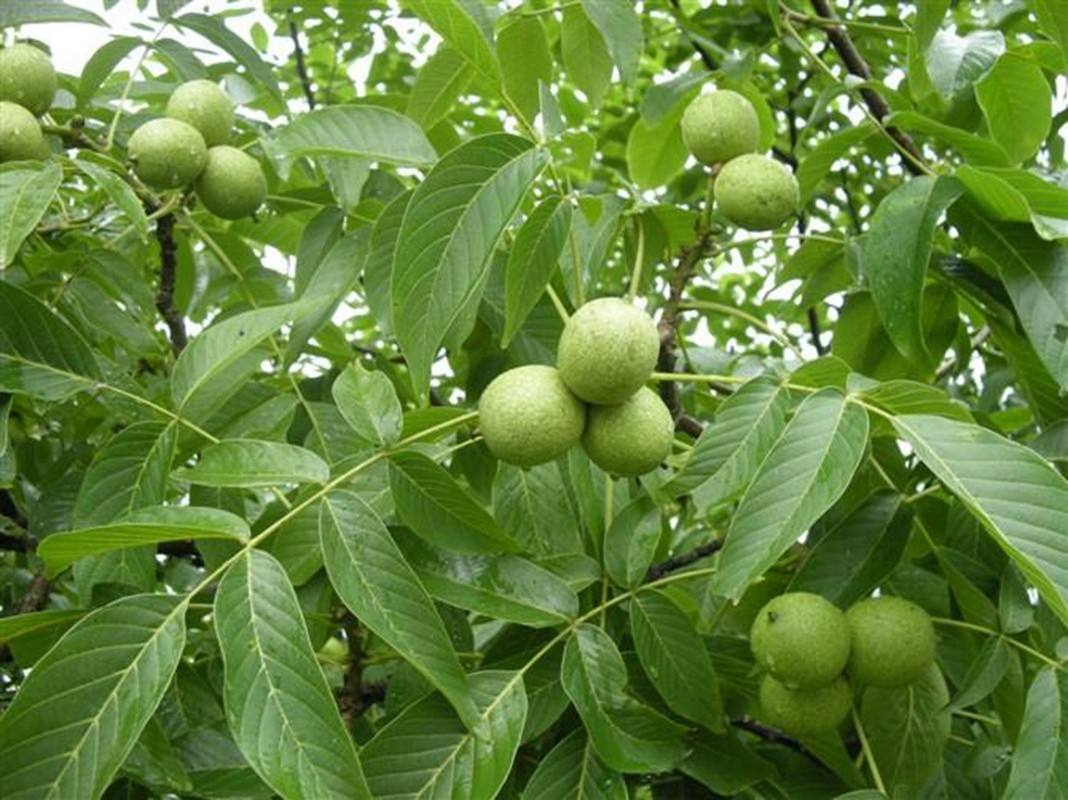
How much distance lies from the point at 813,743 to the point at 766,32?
2396mm

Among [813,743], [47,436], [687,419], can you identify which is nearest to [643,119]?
[687,419]

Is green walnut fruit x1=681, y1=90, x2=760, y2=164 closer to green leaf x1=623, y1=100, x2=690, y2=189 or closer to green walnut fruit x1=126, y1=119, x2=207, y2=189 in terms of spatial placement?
green leaf x1=623, y1=100, x2=690, y2=189

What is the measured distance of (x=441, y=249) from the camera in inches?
57.7

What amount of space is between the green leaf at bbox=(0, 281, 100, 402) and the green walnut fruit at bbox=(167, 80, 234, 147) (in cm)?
54

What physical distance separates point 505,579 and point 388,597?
266 mm

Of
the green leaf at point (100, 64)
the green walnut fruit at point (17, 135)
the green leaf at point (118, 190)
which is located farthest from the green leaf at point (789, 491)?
the green leaf at point (100, 64)

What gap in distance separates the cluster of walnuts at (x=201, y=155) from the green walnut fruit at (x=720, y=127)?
722 mm

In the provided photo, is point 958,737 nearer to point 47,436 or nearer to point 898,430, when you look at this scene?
point 898,430

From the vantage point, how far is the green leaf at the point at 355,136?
5.36 ft

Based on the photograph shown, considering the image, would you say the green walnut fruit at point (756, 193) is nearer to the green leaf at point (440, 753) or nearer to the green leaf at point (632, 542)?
the green leaf at point (632, 542)

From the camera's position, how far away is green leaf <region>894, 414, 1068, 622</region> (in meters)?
1.29

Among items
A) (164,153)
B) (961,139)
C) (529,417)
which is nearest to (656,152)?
(961,139)

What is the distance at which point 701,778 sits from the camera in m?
1.63

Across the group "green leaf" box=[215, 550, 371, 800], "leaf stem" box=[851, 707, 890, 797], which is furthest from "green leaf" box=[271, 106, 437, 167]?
"leaf stem" box=[851, 707, 890, 797]
